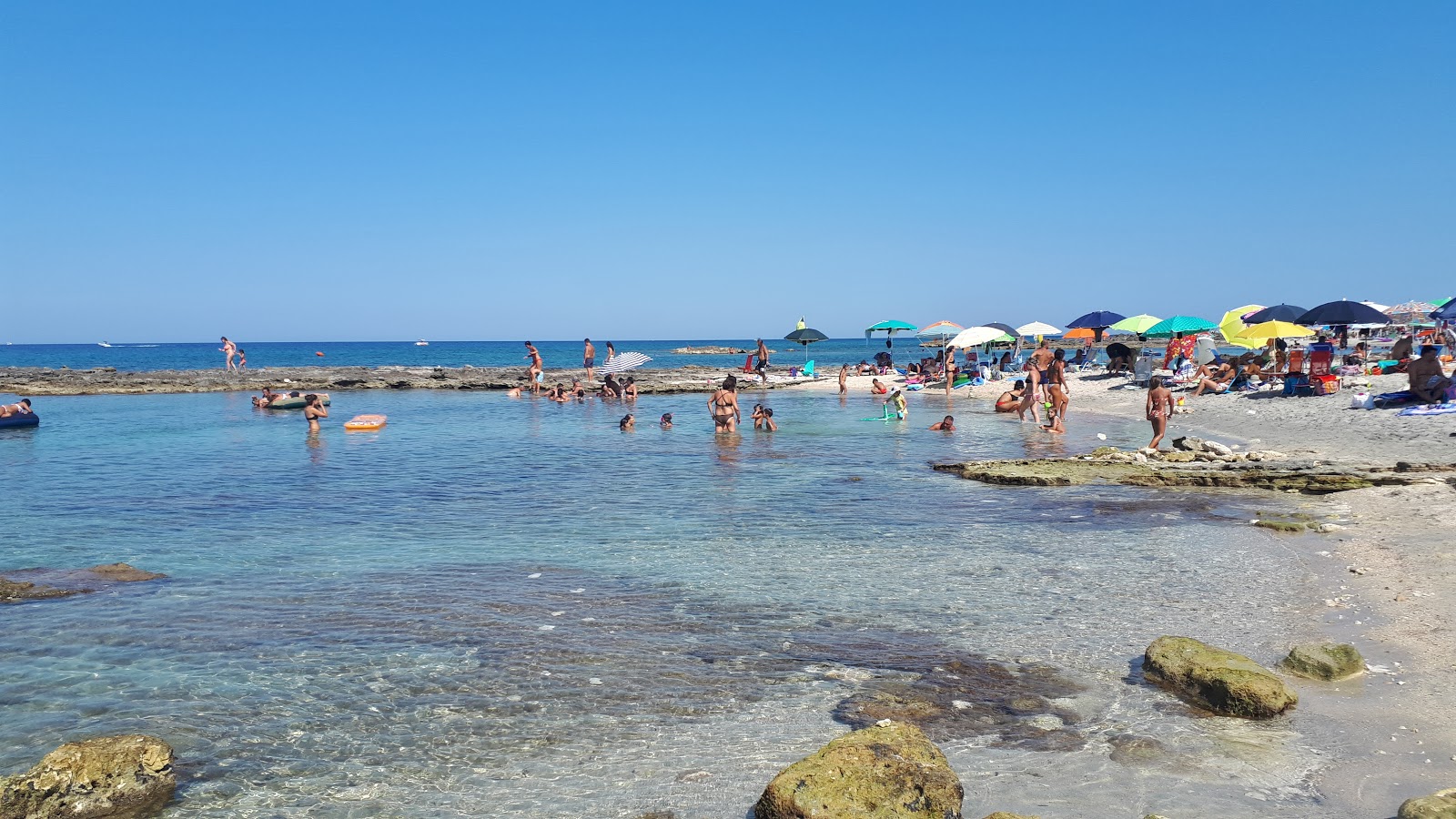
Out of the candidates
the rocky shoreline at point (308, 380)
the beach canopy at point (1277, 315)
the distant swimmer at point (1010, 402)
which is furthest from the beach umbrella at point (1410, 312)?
the rocky shoreline at point (308, 380)

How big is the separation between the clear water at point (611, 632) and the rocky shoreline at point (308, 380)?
2723 centimetres

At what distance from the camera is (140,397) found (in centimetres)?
3750

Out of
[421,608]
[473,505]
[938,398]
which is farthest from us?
[938,398]

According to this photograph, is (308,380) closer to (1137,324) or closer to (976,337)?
Answer: (976,337)

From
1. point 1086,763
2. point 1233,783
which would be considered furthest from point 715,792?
point 1233,783

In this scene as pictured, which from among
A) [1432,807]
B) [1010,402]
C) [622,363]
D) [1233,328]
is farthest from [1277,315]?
[1432,807]

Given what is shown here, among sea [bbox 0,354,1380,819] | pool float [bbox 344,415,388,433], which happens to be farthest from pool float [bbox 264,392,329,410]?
sea [bbox 0,354,1380,819]

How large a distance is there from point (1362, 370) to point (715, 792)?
28053mm

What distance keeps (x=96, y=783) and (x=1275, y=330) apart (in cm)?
3127

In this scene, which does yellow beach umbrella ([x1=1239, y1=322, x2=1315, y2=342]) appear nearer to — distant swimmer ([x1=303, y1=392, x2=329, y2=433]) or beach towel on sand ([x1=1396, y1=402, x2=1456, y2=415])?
beach towel on sand ([x1=1396, y1=402, x2=1456, y2=415])

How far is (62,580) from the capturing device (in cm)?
902

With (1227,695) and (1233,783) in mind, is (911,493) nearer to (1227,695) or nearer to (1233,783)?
(1227,695)

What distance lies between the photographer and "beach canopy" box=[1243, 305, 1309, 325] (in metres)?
30.4

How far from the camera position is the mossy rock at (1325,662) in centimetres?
587
